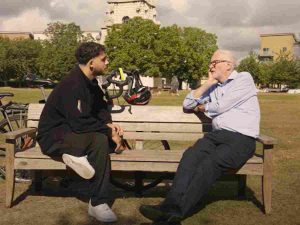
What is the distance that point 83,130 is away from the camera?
4871mm

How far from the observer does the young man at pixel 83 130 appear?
4.73m

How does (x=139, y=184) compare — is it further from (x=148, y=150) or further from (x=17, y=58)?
(x=17, y=58)

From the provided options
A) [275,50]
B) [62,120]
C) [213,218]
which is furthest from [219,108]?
[275,50]

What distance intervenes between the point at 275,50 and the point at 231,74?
456 feet

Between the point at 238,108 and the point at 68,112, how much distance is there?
179cm

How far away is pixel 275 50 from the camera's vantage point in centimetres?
13838

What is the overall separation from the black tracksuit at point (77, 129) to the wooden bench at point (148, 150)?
22cm

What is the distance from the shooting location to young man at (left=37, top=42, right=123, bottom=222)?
4.73 metres

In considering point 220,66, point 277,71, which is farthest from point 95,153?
point 277,71

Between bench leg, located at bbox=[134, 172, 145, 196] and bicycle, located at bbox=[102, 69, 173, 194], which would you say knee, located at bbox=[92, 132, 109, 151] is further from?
bench leg, located at bbox=[134, 172, 145, 196]

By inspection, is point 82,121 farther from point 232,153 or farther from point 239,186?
point 239,186

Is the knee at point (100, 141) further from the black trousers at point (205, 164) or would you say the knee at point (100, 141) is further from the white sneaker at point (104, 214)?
the black trousers at point (205, 164)

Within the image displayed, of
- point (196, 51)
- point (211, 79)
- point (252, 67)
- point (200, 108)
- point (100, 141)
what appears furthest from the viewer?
point (252, 67)

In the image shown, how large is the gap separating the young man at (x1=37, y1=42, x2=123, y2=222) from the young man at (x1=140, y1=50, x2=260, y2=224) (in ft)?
1.84
